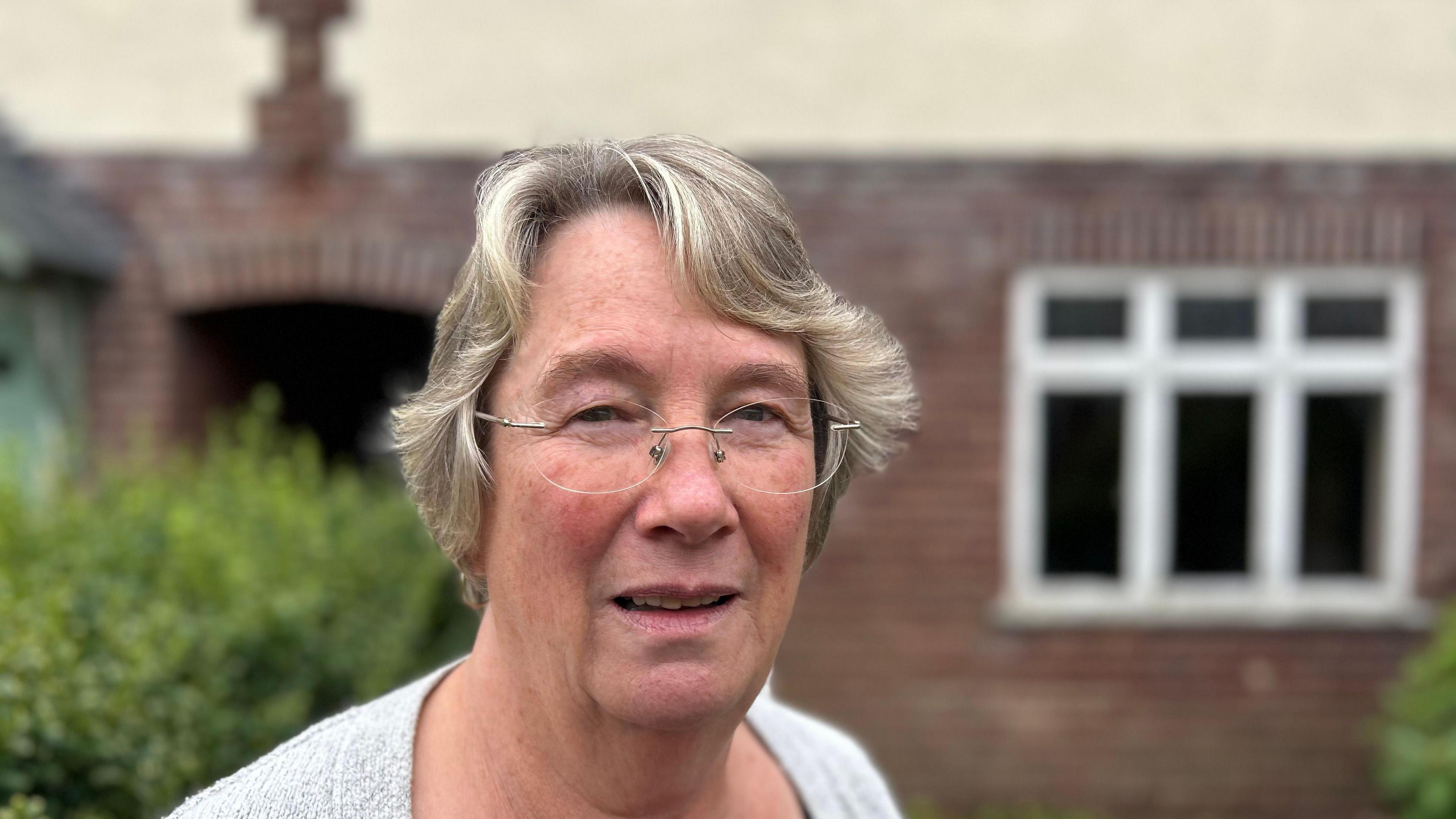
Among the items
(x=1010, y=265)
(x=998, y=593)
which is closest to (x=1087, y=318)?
(x=1010, y=265)

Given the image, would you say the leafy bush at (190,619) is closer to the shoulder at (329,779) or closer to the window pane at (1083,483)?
the shoulder at (329,779)

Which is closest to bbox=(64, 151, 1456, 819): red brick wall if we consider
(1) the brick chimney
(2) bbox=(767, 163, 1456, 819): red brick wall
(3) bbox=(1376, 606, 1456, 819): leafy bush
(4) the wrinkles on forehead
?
(2) bbox=(767, 163, 1456, 819): red brick wall

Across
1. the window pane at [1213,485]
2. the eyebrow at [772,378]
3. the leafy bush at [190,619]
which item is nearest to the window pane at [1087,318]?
the window pane at [1213,485]

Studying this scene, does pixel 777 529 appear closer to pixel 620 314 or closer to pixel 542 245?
pixel 620 314

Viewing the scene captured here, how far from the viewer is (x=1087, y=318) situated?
599 cm

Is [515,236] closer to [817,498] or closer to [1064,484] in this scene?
[817,498]

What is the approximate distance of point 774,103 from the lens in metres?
6.07

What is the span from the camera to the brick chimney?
592 centimetres

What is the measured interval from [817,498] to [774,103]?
4.65 metres

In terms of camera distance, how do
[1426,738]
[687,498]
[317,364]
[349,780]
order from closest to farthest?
[687,498] < [349,780] < [1426,738] < [317,364]

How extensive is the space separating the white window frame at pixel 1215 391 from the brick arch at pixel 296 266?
274 cm

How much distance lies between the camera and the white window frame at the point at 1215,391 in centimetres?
591

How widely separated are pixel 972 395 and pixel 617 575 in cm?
476

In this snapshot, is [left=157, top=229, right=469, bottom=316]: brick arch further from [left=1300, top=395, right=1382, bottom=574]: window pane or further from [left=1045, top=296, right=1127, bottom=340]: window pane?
[left=1300, top=395, right=1382, bottom=574]: window pane
